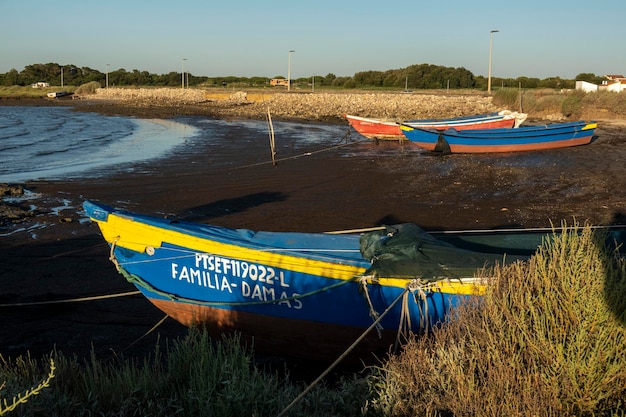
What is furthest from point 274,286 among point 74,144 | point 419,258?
point 74,144

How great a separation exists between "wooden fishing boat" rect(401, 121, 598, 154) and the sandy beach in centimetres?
47

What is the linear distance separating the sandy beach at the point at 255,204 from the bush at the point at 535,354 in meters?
1.76

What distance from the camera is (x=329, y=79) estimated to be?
317 ft

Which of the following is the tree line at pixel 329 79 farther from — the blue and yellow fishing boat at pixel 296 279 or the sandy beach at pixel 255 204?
the blue and yellow fishing boat at pixel 296 279

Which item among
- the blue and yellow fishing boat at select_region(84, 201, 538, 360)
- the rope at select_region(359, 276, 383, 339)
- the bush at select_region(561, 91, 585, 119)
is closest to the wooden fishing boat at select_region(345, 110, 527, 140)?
the bush at select_region(561, 91, 585, 119)

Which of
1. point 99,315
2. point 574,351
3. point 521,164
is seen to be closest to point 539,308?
point 574,351

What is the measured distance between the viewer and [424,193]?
1578 centimetres

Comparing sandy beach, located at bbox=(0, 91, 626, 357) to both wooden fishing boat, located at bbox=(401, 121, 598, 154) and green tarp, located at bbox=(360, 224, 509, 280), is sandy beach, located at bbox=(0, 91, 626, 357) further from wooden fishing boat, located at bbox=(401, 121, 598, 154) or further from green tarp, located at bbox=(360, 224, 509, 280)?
green tarp, located at bbox=(360, 224, 509, 280)

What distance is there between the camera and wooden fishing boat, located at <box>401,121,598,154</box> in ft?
75.5

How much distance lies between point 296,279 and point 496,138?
18.2 m

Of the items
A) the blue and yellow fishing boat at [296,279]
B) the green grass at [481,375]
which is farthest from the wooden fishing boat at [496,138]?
the green grass at [481,375]

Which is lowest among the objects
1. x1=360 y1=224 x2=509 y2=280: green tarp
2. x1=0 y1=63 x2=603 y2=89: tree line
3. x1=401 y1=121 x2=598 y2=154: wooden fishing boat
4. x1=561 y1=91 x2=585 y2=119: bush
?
x1=360 y1=224 x2=509 y2=280: green tarp

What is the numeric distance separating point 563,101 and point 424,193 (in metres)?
25.5

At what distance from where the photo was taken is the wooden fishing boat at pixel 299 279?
243 inches
